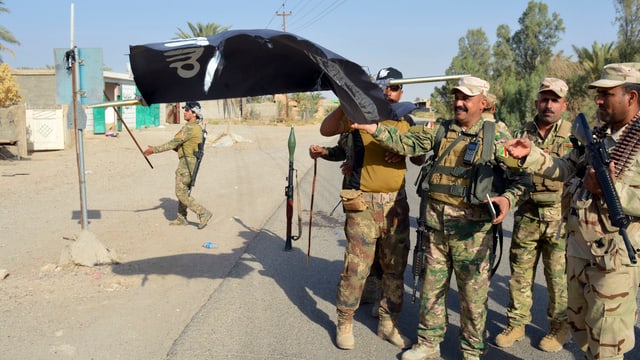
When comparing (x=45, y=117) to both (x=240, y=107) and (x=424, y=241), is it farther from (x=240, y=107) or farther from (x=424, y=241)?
(x=240, y=107)

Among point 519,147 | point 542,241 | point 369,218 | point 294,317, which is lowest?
point 294,317

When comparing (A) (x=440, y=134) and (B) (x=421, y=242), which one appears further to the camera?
(B) (x=421, y=242)

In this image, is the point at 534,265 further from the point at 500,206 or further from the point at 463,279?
the point at 500,206

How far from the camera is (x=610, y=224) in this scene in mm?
3305

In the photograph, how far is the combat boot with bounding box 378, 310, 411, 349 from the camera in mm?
4605

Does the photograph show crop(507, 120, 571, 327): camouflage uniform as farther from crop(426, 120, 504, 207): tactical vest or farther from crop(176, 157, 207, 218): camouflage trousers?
crop(176, 157, 207, 218): camouflage trousers

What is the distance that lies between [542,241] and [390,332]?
1.46 metres

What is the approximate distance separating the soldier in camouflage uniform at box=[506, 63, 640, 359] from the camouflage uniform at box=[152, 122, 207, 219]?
6.41m

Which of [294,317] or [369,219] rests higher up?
[369,219]

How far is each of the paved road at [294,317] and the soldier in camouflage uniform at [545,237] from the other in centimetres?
19

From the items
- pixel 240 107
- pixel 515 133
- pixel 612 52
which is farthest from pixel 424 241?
pixel 240 107

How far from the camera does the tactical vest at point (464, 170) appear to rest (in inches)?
153

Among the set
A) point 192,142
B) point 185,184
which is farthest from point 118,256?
point 192,142

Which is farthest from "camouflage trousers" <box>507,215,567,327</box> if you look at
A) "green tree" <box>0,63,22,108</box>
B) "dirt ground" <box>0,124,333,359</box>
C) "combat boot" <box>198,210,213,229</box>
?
"green tree" <box>0,63,22,108</box>
